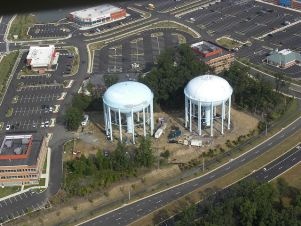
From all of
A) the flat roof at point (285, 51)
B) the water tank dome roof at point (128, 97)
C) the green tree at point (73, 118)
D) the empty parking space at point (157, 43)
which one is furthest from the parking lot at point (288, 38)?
the green tree at point (73, 118)

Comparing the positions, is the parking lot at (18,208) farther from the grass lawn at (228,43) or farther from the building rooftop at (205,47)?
the grass lawn at (228,43)

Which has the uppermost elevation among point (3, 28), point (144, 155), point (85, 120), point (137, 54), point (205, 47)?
point (205, 47)

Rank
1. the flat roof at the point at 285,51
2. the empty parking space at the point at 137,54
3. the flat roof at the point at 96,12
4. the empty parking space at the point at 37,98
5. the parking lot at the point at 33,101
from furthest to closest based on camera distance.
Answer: the flat roof at the point at 96,12 < the empty parking space at the point at 137,54 < the flat roof at the point at 285,51 < the empty parking space at the point at 37,98 < the parking lot at the point at 33,101

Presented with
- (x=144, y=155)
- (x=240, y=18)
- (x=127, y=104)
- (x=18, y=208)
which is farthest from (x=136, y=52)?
(x=18, y=208)

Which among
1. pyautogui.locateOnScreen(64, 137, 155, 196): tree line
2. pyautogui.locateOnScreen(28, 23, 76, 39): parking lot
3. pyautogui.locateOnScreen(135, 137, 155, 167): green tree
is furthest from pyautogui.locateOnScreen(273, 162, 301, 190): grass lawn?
pyautogui.locateOnScreen(28, 23, 76, 39): parking lot

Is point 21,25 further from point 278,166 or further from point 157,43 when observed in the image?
point 278,166

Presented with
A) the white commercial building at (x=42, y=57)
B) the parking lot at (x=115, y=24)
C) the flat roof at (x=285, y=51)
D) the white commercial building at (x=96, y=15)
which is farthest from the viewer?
the white commercial building at (x=96, y=15)

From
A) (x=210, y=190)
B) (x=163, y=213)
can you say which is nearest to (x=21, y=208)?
(x=163, y=213)
